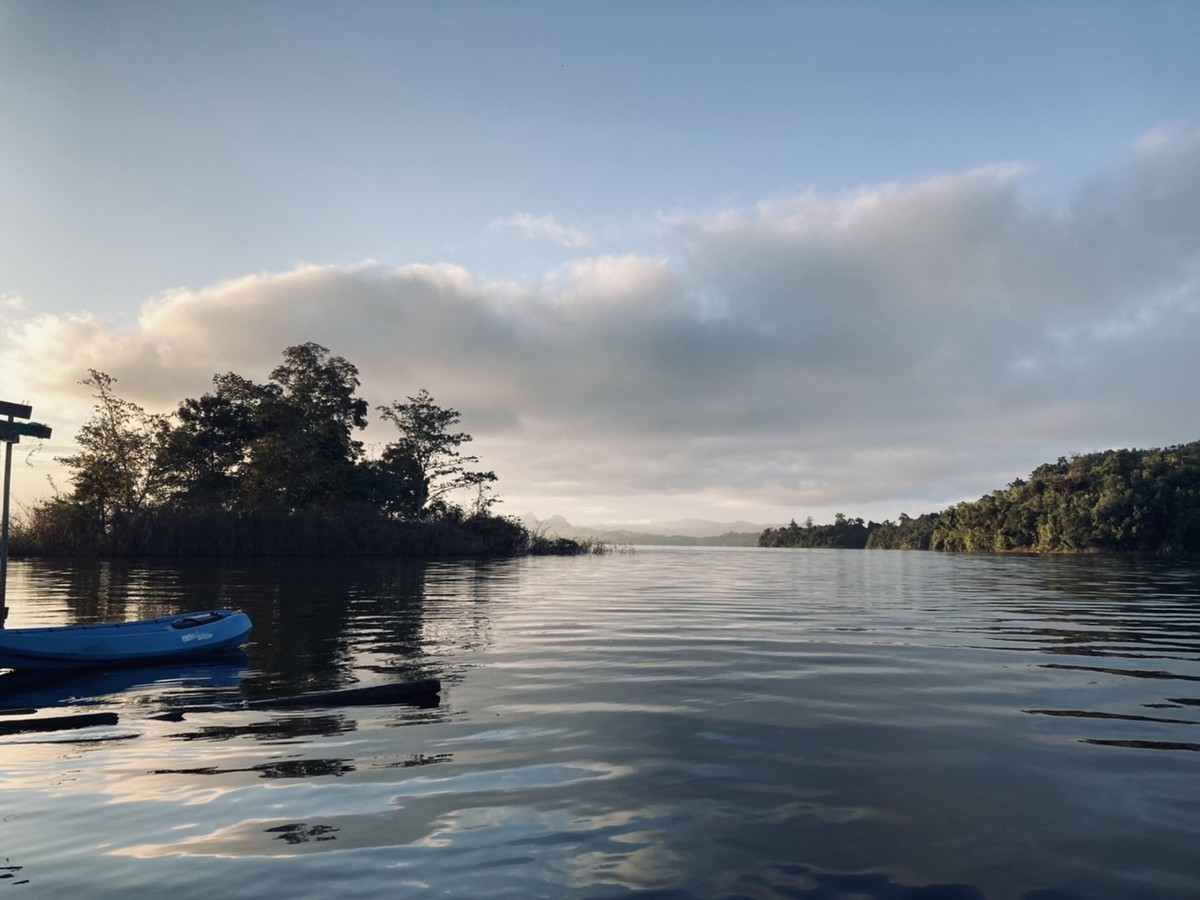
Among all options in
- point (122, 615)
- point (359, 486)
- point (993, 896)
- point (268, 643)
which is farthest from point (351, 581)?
point (359, 486)

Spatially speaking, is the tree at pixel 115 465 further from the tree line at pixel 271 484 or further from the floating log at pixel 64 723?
the floating log at pixel 64 723

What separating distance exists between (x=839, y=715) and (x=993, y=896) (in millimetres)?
4515

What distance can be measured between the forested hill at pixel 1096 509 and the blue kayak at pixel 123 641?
9454 cm

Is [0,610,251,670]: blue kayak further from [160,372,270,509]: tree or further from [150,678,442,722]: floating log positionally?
[160,372,270,509]: tree

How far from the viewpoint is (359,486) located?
63438 mm

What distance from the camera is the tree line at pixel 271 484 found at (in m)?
47.8

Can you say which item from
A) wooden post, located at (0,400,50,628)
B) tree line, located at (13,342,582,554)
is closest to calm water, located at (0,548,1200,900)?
wooden post, located at (0,400,50,628)

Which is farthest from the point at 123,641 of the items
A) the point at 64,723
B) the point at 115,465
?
the point at 115,465

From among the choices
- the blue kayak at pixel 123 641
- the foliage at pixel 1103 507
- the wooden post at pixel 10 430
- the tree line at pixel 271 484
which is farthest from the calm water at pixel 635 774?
the foliage at pixel 1103 507

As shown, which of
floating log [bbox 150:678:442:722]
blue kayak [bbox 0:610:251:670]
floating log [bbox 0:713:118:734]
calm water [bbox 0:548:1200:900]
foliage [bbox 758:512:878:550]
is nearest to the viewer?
calm water [bbox 0:548:1200:900]

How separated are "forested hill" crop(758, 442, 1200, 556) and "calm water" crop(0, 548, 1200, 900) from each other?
84.6 m

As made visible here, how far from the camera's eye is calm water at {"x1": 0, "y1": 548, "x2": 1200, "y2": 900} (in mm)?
4895

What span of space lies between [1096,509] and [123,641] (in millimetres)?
98157

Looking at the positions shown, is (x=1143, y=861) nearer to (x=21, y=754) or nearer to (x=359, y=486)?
(x=21, y=754)
